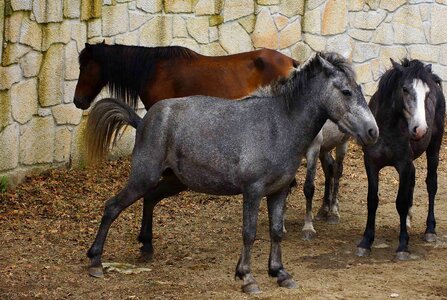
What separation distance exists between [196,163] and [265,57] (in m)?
2.60

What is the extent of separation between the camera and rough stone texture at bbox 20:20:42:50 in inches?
401

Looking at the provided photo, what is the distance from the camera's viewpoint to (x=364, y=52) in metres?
13.4

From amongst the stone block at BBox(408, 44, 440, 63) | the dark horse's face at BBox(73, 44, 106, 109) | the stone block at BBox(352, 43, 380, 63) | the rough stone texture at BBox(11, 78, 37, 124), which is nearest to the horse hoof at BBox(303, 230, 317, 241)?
the dark horse's face at BBox(73, 44, 106, 109)

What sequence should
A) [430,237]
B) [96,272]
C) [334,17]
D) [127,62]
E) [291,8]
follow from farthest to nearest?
[334,17]
[291,8]
[127,62]
[430,237]
[96,272]

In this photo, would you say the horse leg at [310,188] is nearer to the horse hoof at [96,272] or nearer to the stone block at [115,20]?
the horse hoof at [96,272]

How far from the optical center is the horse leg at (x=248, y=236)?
7059 mm

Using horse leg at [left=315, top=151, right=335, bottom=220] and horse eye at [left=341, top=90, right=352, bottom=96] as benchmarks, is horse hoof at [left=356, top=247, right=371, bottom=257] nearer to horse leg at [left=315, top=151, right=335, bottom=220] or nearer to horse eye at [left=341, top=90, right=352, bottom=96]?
horse leg at [left=315, top=151, right=335, bottom=220]

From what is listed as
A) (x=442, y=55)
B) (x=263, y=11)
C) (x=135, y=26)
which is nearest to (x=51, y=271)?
(x=135, y=26)

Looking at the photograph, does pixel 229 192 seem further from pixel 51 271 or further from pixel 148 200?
pixel 51 271

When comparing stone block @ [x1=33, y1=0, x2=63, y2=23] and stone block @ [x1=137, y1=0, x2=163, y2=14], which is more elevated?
stone block @ [x1=137, y1=0, x2=163, y2=14]

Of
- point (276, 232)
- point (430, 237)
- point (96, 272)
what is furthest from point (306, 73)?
point (430, 237)

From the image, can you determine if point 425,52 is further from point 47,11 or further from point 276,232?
point 276,232

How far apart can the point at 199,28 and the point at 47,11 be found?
7.04ft

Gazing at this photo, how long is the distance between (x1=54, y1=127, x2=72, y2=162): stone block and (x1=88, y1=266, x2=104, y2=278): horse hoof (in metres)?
3.45
